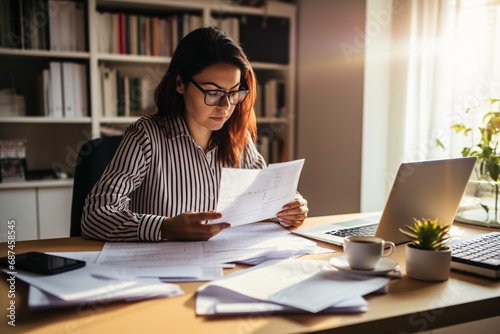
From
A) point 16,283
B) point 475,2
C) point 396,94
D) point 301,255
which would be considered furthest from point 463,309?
point 396,94

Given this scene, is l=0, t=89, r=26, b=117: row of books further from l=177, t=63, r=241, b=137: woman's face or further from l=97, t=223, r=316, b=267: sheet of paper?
l=97, t=223, r=316, b=267: sheet of paper

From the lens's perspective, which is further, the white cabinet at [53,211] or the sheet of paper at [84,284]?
the white cabinet at [53,211]

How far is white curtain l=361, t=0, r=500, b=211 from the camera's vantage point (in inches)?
80.1

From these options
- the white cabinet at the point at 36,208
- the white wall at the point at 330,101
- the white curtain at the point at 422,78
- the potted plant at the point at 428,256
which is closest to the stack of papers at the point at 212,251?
the potted plant at the point at 428,256

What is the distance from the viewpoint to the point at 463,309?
0.84 metres

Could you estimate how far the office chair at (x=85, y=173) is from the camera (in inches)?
59.1

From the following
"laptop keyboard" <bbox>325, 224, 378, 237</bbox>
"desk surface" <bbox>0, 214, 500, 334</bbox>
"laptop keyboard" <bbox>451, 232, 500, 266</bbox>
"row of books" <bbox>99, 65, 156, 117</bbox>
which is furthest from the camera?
"row of books" <bbox>99, 65, 156, 117</bbox>

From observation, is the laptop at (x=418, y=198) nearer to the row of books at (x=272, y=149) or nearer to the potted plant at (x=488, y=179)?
the potted plant at (x=488, y=179)

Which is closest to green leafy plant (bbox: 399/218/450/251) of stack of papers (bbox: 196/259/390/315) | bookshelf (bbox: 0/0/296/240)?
stack of papers (bbox: 196/259/390/315)

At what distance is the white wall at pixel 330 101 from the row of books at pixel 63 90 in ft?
4.33

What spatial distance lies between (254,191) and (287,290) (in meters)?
0.36

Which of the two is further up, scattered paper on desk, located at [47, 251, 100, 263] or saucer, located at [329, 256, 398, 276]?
saucer, located at [329, 256, 398, 276]

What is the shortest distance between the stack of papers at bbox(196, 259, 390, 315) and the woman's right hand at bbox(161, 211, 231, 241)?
0.69 ft

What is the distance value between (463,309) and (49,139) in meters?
2.57
